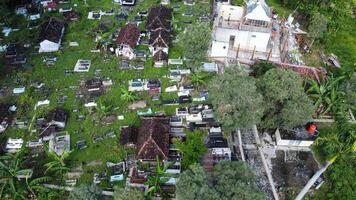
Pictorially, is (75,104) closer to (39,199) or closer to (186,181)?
(39,199)

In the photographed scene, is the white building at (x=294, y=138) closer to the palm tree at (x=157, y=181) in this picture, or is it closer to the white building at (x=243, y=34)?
the white building at (x=243, y=34)

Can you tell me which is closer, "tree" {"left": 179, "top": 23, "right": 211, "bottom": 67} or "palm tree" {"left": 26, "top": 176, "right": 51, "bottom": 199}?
"palm tree" {"left": 26, "top": 176, "right": 51, "bottom": 199}

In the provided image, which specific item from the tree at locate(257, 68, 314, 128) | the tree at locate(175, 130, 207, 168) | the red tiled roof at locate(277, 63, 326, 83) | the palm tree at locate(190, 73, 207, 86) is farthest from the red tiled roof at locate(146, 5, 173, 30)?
the tree at locate(175, 130, 207, 168)

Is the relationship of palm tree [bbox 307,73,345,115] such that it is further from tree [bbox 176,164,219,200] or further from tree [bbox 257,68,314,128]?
tree [bbox 176,164,219,200]

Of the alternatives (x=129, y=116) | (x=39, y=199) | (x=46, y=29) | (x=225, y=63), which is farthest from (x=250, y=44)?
(x=39, y=199)

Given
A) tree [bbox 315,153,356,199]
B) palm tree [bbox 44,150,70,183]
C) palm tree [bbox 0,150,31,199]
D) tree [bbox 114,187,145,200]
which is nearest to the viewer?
tree [bbox 114,187,145,200]

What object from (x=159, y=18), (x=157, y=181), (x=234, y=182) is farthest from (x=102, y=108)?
(x=234, y=182)

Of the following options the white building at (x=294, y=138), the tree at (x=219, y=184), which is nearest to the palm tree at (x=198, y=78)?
the white building at (x=294, y=138)
